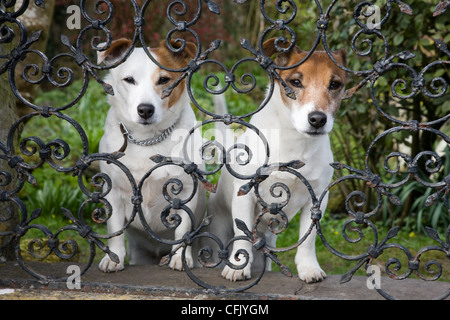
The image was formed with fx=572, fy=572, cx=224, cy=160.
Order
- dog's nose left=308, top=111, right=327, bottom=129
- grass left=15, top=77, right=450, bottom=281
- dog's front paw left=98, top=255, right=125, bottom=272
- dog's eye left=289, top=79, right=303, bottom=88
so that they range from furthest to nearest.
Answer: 1. grass left=15, top=77, right=450, bottom=281
2. dog's front paw left=98, top=255, right=125, bottom=272
3. dog's eye left=289, top=79, right=303, bottom=88
4. dog's nose left=308, top=111, right=327, bottom=129

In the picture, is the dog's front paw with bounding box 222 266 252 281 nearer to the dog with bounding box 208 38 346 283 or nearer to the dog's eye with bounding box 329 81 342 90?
the dog with bounding box 208 38 346 283

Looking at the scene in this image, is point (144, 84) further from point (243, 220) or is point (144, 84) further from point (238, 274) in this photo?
point (238, 274)

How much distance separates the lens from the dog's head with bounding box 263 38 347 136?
2701 mm

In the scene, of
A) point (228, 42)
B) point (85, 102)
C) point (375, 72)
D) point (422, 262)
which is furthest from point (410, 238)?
point (228, 42)

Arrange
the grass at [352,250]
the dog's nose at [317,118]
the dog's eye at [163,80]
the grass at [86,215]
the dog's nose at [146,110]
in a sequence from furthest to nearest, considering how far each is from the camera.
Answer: the grass at [86,215]
the grass at [352,250]
the dog's eye at [163,80]
the dog's nose at [146,110]
the dog's nose at [317,118]

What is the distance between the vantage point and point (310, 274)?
300 centimetres

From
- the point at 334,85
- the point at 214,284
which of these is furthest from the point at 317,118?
the point at 214,284

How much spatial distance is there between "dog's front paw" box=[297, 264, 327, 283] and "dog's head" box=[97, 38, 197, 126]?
1092mm

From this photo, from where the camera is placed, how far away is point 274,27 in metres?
2.50

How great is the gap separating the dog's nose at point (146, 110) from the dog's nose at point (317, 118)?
80 cm

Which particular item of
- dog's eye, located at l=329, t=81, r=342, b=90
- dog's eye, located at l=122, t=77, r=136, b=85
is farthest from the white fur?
dog's eye, located at l=122, t=77, r=136, b=85

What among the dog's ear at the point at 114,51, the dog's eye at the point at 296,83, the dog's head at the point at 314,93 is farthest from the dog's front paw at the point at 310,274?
the dog's ear at the point at 114,51

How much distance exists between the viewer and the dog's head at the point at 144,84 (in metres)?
2.92

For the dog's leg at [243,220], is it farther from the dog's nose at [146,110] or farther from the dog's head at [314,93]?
the dog's nose at [146,110]
